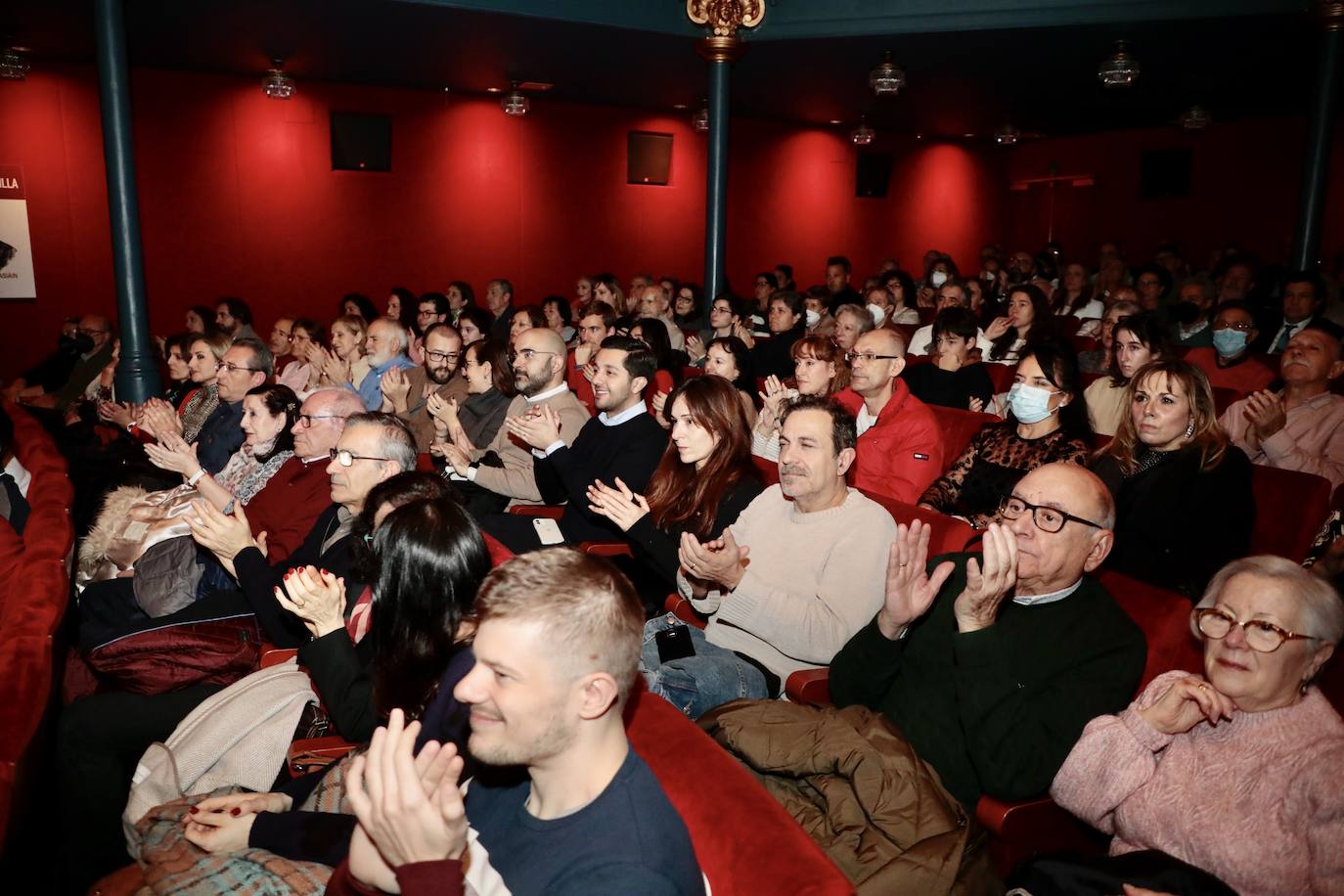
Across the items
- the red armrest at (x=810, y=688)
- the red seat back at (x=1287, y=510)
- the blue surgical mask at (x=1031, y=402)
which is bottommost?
the red armrest at (x=810, y=688)

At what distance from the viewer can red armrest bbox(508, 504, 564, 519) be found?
418 centimetres

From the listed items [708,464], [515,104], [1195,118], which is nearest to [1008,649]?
[708,464]

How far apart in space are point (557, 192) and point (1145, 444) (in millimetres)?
9287

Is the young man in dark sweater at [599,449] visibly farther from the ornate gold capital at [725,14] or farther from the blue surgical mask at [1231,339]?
the ornate gold capital at [725,14]

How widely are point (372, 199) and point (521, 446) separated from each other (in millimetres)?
6914

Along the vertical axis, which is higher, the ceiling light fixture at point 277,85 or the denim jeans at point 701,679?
the ceiling light fixture at point 277,85

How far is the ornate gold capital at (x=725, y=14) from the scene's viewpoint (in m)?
7.42

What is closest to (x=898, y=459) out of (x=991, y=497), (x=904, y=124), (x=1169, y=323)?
(x=991, y=497)

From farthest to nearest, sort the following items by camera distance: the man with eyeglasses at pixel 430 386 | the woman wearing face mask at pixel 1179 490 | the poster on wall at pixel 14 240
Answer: the poster on wall at pixel 14 240 → the man with eyeglasses at pixel 430 386 → the woman wearing face mask at pixel 1179 490

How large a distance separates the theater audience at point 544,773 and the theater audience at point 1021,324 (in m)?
5.46

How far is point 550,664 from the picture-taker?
1402 mm

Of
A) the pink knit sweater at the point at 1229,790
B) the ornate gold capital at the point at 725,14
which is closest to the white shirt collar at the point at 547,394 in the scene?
the pink knit sweater at the point at 1229,790

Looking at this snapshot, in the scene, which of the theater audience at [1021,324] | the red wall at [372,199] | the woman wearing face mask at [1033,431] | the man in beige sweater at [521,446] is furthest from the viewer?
the red wall at [372,199]

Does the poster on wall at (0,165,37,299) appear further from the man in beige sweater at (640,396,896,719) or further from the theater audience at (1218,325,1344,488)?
the theater audience at (1218,325,1344,488)
